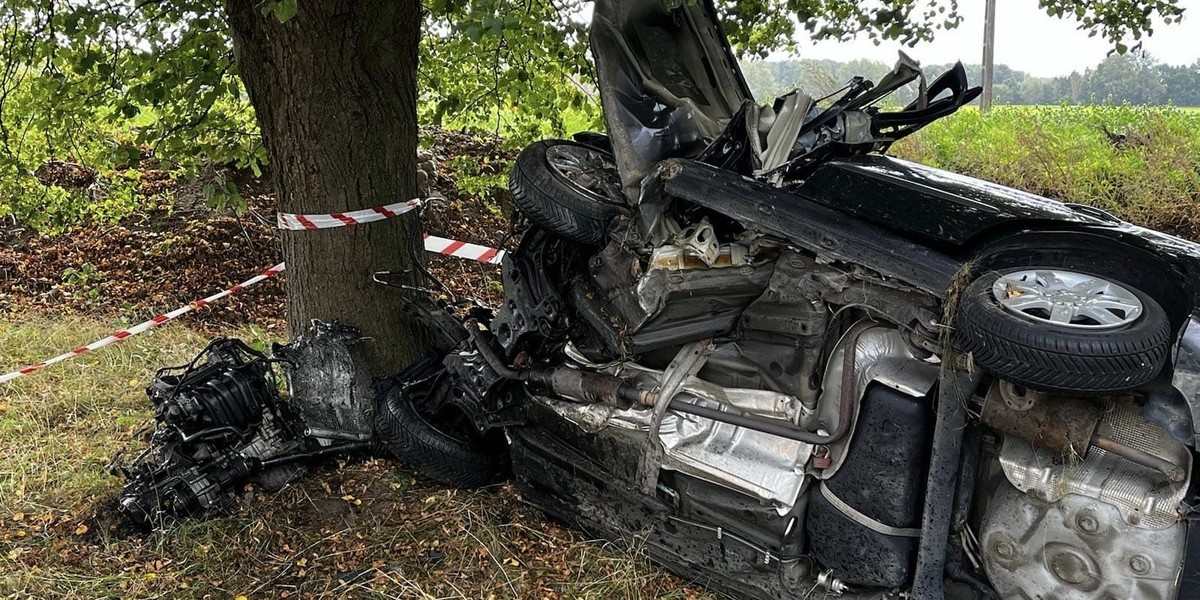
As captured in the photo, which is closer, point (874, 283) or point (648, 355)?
point (874, 283)

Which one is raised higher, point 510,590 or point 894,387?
point 894,387

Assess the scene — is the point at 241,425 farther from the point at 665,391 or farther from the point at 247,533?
the point at 665,391

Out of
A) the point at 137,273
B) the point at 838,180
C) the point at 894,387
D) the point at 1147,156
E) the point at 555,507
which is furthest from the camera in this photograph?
the point at 1147,156

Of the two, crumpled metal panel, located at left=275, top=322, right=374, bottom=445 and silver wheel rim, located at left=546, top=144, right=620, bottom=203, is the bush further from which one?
crumpled metal panel, located at left=275, top=322, right=374, bottom=445

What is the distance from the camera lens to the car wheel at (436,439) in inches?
152

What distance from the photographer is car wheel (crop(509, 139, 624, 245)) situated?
3250 millimetres

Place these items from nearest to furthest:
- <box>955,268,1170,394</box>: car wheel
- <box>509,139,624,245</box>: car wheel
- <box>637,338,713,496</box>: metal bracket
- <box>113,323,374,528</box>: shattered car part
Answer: <box>955,268,1170,394</box>: car wheel
<box>637,338,713,496</box>: metal bracket
<box>509,139,624,245</box>: car wheel
<box>113,323,374,528</box>: shattered car part

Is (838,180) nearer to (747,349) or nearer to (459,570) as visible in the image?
(747,349)

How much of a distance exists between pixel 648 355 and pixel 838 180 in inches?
37.9

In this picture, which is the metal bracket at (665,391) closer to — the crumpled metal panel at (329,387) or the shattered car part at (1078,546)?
the shattered car part at (1078,546)

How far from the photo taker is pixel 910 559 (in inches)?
108

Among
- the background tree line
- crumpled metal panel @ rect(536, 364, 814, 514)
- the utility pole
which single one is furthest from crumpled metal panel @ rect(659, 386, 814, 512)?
the utility pole

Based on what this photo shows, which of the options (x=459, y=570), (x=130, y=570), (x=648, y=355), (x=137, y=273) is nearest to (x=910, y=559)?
(x=648, y=355)

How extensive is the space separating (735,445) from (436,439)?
143cm
